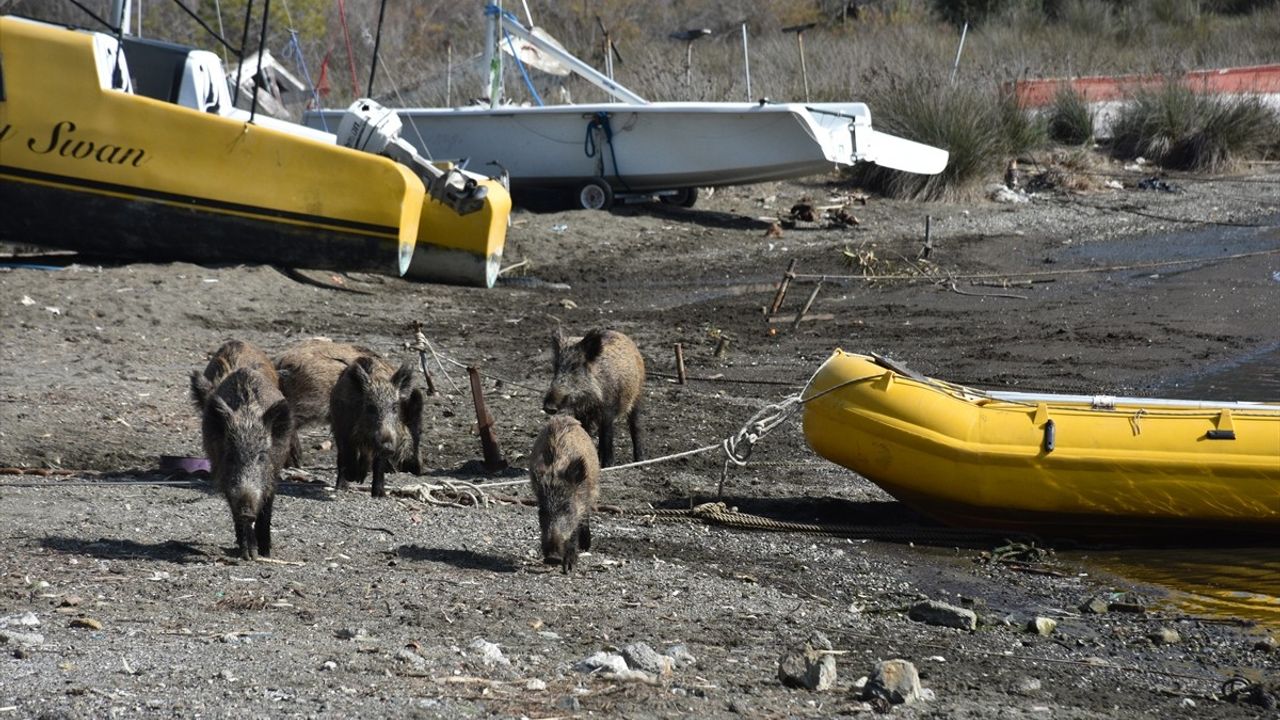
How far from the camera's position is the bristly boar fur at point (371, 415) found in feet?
32.7

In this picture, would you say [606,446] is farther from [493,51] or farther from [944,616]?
[493,51]

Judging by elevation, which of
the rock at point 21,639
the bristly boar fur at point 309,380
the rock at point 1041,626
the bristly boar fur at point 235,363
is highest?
the bristly boar fur at point 235,363

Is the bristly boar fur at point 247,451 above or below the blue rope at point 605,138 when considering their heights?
below

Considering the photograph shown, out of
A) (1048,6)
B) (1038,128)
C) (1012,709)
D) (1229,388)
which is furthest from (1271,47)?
(1012,709)

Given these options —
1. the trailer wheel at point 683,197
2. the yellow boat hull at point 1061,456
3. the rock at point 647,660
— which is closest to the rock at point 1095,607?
the yellow boat hull at point 1061,456

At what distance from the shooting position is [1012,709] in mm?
6684

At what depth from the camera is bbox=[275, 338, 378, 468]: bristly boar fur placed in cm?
1056

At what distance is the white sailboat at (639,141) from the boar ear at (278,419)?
44.4 feet

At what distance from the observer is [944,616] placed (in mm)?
8320

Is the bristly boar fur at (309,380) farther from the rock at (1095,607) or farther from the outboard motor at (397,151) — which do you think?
the outboard motor at (397,151)

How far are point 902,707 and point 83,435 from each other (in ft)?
22.6

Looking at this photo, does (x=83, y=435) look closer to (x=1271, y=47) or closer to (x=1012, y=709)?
(x=1012, y=709)

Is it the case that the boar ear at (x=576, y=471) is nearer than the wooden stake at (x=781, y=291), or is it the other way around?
the boar ear at (x=576, y=471)

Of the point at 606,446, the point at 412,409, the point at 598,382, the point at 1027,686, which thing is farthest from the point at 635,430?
the point at 1027,686
